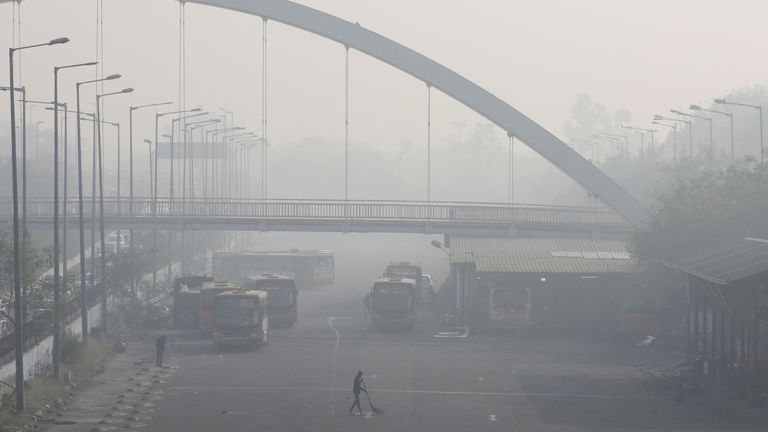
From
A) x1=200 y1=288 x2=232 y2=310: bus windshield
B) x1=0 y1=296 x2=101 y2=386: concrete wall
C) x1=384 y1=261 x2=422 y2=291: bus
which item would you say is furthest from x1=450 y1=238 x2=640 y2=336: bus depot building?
x1=0 y1=296 x2=101 y2=386: concrete wall

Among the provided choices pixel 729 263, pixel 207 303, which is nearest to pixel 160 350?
pixel 207 303

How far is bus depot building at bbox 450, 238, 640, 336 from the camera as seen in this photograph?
62.3 meters

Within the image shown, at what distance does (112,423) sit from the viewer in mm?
33375

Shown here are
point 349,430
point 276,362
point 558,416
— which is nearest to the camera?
point 349,430

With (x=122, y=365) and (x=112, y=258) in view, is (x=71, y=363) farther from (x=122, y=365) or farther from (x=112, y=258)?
(x=112, y=258)

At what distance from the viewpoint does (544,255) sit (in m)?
68.9

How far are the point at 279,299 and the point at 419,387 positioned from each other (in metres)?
24.5

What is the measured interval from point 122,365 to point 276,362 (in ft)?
17.6

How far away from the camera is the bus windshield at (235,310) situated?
52969 millimetres

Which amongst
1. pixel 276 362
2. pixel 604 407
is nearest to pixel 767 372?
pixel 604 407

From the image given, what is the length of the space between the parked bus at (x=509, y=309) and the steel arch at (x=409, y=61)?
37.8 feet

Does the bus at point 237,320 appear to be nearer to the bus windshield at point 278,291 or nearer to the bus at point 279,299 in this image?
the bus at point 279,299

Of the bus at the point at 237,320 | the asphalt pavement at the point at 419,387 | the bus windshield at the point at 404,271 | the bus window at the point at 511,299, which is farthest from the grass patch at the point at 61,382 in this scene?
the bus windshield at the point at 404,271

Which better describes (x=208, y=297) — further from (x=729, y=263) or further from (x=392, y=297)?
(x=729, y=263)
